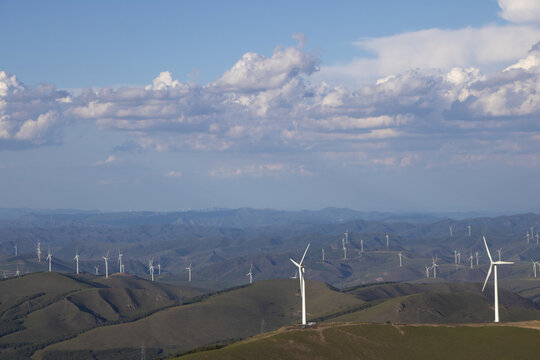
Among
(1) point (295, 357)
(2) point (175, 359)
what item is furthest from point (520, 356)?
(2) point (175, 359)

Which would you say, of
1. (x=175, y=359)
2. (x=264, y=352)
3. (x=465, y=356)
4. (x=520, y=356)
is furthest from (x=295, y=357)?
(x=520, y=356)

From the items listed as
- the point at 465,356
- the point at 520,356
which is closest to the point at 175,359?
the point at 465,356

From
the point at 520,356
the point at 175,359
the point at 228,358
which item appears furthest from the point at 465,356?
the point at 175,359

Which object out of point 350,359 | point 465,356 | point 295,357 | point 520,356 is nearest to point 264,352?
point 295,357

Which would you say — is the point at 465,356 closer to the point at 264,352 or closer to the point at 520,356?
the point at 520,356

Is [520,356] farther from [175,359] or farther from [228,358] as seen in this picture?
[175,359]

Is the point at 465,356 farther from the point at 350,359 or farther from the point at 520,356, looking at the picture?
the point at 350,359
